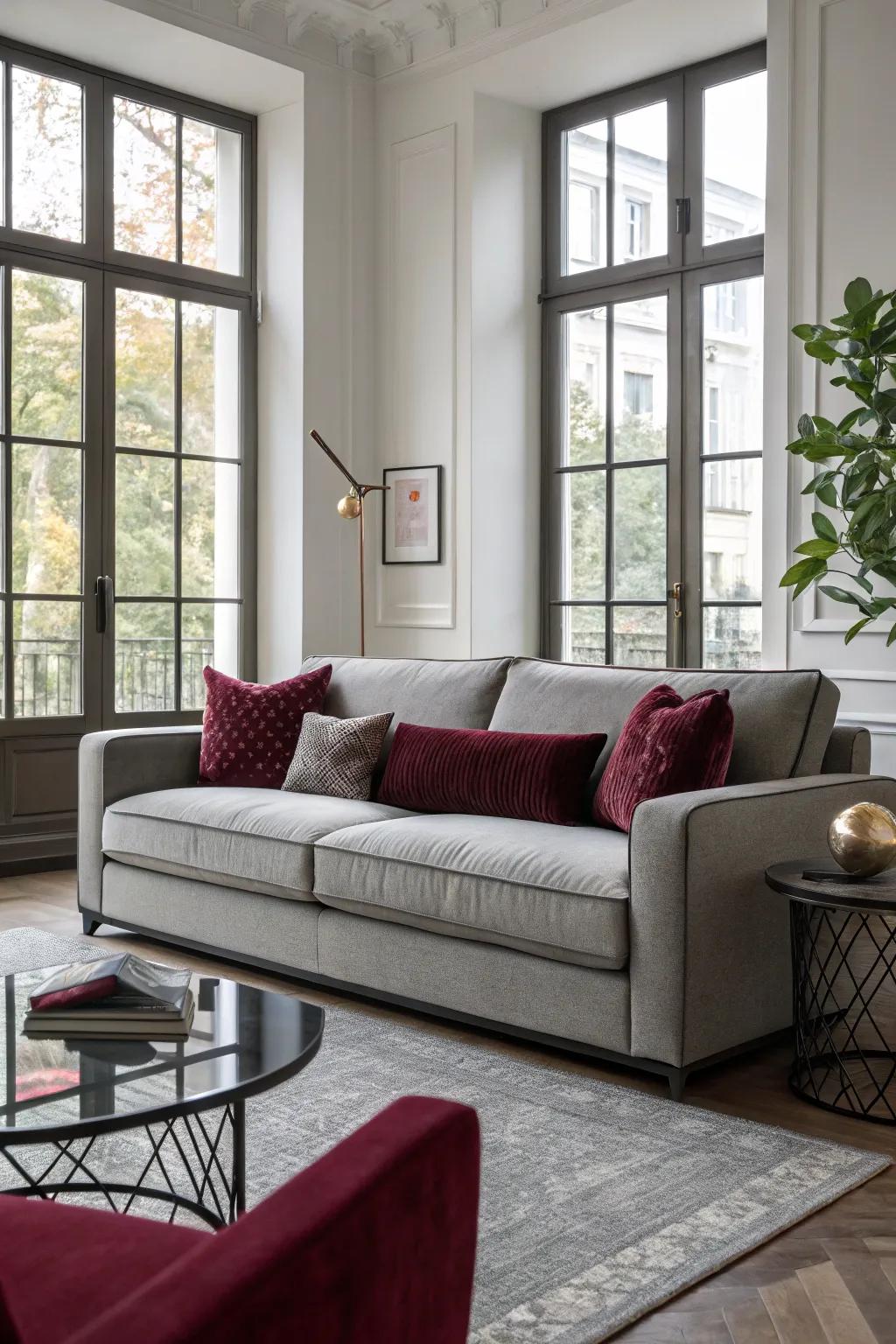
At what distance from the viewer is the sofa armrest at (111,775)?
4102 millimetres

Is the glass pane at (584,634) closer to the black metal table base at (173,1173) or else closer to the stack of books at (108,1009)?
the black metal table base at (173,1173)

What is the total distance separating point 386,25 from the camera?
5.75 metres

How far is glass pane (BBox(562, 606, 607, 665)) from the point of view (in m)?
5.64

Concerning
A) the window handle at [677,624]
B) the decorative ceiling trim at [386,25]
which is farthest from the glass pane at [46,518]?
the window handle at [677,624]

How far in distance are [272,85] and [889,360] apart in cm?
314

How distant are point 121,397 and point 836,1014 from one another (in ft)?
12.9

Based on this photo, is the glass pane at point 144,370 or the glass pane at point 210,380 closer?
the glass pane at point 144,370

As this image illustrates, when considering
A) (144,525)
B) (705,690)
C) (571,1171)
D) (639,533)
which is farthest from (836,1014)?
(144,525)

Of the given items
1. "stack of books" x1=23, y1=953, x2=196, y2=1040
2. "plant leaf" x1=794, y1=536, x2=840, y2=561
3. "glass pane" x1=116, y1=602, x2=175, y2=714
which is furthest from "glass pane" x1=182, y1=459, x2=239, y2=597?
"stack of books" x1=23, y1=953, x2=196, y2=1040

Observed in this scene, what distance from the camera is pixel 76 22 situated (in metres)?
5.14

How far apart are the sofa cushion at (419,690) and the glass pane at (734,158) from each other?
7.33 feet

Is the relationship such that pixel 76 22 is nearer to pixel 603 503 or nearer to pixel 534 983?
pixel 603 503

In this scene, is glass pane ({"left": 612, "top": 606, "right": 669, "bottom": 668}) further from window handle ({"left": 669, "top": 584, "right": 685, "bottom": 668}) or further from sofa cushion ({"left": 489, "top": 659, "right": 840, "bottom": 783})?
sofa cushion ({"left": 489, "top": 659, "right": 840, "bottom": 783})

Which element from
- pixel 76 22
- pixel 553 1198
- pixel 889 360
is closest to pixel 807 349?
pixel 889 360
